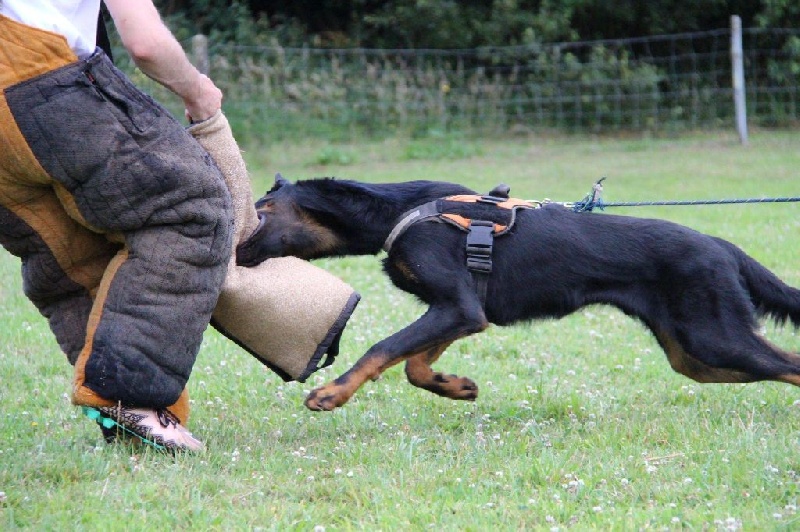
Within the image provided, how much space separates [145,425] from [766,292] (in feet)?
9.08

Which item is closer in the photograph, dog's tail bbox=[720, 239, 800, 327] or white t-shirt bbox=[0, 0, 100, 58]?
white t-shirt bbox=[0, 0, 100, 58]

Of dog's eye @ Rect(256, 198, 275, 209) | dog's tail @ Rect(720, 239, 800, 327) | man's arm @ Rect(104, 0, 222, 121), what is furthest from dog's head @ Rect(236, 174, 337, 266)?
dog's tail @ Rect(720, 239, 800, 327)

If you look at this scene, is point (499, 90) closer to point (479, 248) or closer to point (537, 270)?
point (537, 270)

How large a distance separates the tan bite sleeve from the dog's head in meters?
0.20

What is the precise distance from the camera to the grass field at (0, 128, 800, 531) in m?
3.10

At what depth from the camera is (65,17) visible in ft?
11.0

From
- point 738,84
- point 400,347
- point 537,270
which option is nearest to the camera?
point 400,347

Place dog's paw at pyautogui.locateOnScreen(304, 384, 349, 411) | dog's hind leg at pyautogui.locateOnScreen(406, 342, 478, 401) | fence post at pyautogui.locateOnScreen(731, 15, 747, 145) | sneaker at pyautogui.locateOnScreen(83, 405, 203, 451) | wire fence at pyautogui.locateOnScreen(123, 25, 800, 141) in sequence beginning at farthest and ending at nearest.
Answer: wire fence at pyautogui.locateOnScreen(123, 25, 800, 141) < fence post at pyautogui.locateOnScreen(731, 15, 747, 145) < dog's hind leg at pyautogui.locateOnScreen(406, 342, 478, 401) < dog's paw at pyautogui.locateOnScreen(304, 384, 349, 411) < sneaker at pyautogui.locateOnScreen(83, 405, 203, 451)

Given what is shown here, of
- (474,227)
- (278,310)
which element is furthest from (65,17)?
(474,227)

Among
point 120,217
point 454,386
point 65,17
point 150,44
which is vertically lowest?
point 454,386

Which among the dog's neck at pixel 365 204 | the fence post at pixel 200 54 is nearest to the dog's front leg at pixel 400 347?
the dog's neck at pixel 365 204

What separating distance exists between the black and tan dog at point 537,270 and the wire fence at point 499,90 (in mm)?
11596

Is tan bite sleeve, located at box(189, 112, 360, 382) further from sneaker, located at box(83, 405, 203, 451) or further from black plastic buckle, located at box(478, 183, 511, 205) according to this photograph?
black plastic buckle, located at box(478, 183, 511, 205)

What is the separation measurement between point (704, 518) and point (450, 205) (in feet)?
6.08
